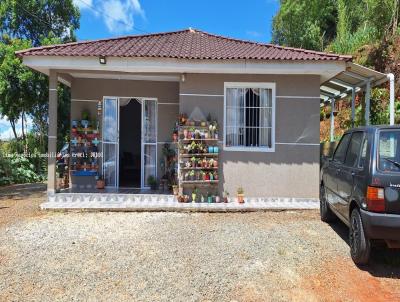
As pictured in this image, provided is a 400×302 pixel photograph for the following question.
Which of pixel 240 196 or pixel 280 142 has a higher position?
pixel 280 142

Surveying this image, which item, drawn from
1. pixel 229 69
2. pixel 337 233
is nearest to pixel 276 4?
pixel 229 69

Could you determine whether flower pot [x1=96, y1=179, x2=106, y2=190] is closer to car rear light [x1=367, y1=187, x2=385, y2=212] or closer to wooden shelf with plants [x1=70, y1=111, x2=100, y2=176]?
wooden shelf with plants [x1=70, y1=111, x2=100, y2=176]

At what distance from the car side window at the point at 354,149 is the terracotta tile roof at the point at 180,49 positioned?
3.28 m

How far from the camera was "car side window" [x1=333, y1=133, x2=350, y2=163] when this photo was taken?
20.1ft

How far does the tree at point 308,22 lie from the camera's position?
106 ft

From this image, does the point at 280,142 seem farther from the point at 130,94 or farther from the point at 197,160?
the point at 130,94

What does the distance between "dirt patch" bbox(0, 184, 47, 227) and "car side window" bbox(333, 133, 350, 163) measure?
587 centimetres

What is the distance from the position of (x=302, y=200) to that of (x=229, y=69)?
3.54m

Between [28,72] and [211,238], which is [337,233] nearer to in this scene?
[211,238]

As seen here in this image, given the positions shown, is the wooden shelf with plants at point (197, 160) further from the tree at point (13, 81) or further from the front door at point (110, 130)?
the tree at point (13, 81)

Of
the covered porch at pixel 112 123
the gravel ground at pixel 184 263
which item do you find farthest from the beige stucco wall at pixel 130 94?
the gravel ground at pixel 184 263

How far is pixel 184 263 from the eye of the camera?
507 cm

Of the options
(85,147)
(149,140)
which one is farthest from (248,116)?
(85,147)

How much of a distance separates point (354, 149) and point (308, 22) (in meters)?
30.0
